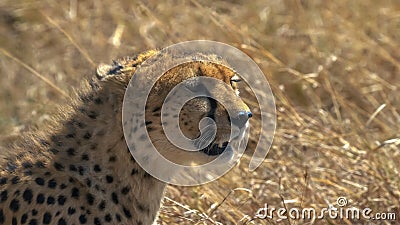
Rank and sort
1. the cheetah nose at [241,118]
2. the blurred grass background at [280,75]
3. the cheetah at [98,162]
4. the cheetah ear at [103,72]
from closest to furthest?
the cheetah nose at [241,118], the cheetah at [98,162], the cheetah ear at [103,72], the blurred grass background at [280,75]

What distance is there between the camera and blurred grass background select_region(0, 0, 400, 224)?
401 centimetres

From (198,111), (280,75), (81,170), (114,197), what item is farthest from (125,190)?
(280,75)

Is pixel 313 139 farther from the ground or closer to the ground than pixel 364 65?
closer to the ground

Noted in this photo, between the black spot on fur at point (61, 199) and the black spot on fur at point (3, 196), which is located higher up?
the black spot on fur at point (61, 199)

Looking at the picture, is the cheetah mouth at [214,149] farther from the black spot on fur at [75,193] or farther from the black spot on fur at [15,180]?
the black spot on fur at [15,180]

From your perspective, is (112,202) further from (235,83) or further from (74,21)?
(74,21)

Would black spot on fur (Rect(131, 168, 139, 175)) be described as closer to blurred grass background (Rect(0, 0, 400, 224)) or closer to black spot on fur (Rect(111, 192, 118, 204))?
black spot on fur (Rect(111, 192, 118, 204))

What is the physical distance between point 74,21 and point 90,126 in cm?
314

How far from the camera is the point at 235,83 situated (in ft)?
10.8

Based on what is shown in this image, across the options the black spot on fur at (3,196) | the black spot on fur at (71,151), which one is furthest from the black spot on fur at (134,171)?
the black spot on fur at (3,196)

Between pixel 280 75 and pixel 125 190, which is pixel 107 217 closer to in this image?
pixel 125 190

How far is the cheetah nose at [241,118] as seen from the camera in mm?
3082

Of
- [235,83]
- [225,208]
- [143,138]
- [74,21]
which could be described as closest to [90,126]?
[143,138]

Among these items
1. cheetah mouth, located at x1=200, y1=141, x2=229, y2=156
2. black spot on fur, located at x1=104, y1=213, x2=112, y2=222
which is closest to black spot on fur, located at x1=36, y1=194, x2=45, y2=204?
black spot on fur, located at x1=104, y1=213, x2=112, y2=222
